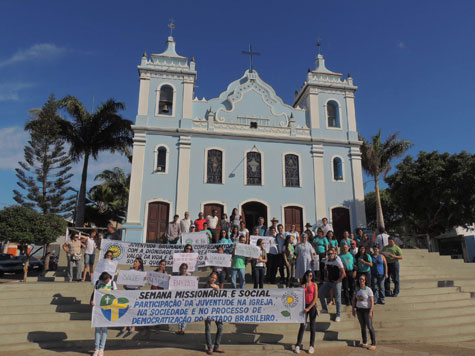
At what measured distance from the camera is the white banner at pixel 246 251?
8.52 meters

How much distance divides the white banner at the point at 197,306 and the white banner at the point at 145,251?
10.2ft

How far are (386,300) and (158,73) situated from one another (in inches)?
623

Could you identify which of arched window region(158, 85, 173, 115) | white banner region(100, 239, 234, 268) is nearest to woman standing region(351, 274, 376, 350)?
white banner region(100, 239, 234, 268)

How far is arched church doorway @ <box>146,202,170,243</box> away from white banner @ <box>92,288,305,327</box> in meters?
9.60

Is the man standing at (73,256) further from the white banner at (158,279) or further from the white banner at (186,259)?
the white banner at (158,279)

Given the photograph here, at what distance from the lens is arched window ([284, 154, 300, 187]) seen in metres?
18.3

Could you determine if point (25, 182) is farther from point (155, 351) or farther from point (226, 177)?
point (155, 351)

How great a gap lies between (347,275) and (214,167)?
10.5 metres

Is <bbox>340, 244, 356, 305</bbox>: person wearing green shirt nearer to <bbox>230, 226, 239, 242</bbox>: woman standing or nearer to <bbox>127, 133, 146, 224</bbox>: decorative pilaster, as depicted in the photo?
<bbox>230, 226, 239, 242</bbox>: woman standing

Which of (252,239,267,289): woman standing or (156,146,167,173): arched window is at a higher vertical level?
(156,146,167,173): arched window

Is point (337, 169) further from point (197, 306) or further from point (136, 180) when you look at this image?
point (197, 306)

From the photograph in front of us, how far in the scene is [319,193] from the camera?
18.1 meters

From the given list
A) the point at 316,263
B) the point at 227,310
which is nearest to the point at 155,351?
the point at 227,310

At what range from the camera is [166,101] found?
1870 cm
